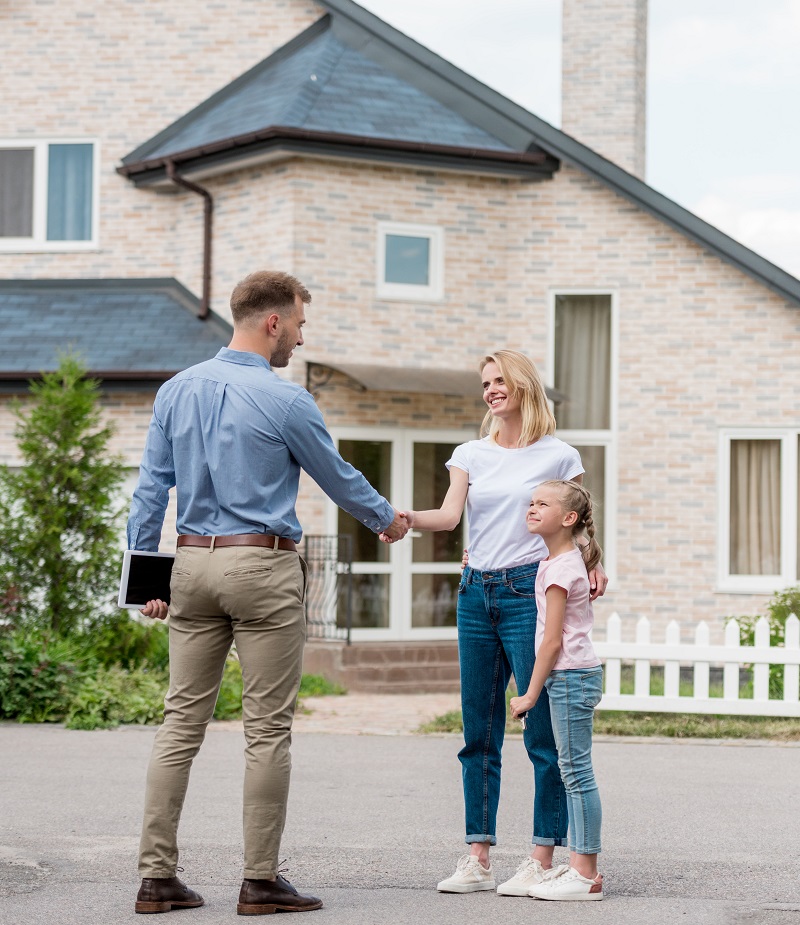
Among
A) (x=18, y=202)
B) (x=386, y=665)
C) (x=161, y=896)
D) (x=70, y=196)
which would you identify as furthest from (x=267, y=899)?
A: (x=18, y=202)

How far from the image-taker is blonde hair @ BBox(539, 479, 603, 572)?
16.1 ft

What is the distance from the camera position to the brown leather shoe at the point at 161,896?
14.9ft

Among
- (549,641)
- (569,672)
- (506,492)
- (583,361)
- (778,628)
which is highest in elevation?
(583,361)

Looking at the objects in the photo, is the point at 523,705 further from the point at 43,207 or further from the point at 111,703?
the point at 43,207

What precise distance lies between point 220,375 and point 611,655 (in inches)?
231

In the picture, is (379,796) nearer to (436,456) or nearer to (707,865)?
(707,865)

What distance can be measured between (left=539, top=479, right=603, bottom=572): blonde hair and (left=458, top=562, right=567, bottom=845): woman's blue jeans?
205 mm

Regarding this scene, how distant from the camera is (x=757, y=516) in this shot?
14.4m

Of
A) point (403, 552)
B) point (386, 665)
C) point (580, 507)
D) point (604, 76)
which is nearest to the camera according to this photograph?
point (580, 507)

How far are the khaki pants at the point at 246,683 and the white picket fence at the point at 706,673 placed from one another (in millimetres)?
5520

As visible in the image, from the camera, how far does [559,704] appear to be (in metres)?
4.89

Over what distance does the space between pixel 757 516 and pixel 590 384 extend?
2204 mm

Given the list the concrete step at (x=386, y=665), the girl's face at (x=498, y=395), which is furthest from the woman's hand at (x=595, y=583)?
the concrete step at (x=386, y=665)

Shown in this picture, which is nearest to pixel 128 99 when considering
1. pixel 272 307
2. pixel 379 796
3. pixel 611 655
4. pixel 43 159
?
pixel 43 159
